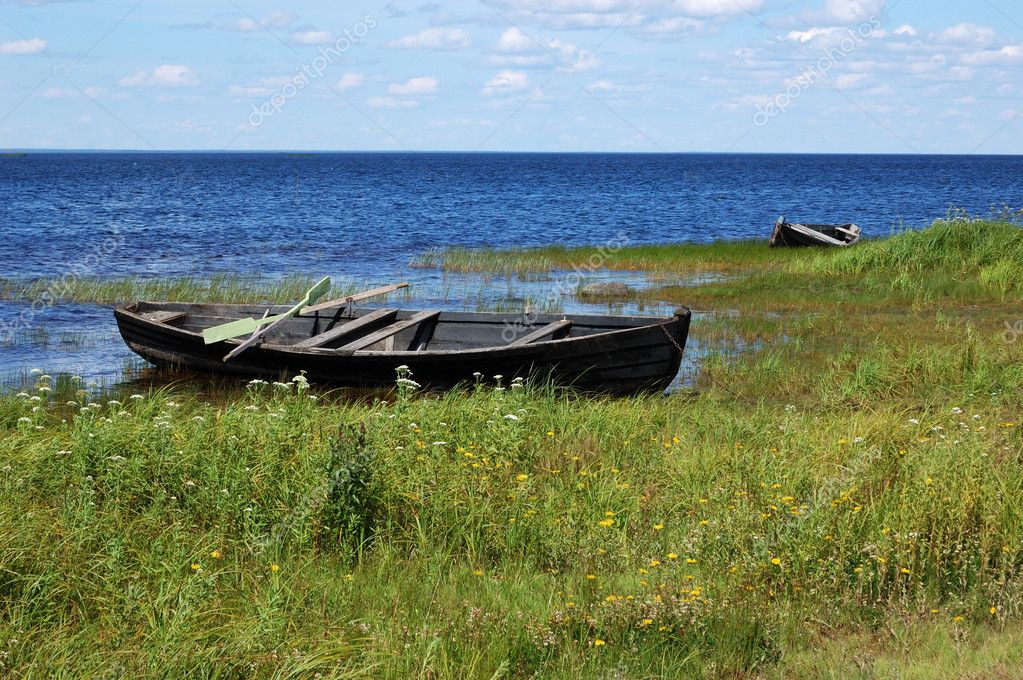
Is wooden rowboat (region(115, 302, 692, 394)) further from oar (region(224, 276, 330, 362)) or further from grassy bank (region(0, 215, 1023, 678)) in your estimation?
grassy bank (region(0, 215, 1023, 678))

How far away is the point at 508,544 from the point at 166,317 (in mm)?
9967

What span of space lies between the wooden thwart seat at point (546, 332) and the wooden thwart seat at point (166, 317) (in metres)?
5.40

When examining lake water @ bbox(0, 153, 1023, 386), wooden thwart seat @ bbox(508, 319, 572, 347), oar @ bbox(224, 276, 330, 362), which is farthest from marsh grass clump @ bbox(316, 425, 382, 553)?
lake water @ bbox(0, 153, 1023, 386)

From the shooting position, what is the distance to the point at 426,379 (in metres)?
11.4

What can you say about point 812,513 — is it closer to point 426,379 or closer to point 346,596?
point 346,596

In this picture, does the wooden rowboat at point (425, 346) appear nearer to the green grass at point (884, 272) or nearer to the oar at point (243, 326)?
the oar at point (243, 326)

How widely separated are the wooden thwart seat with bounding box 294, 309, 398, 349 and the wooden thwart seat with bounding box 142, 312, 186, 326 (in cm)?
224

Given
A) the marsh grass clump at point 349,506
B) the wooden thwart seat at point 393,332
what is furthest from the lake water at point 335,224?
the marsh grass clump at point 349,506

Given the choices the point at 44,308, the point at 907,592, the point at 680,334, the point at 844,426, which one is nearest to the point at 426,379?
the point at 680,334

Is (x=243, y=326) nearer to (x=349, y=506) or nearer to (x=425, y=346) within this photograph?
(x=425, y=346)

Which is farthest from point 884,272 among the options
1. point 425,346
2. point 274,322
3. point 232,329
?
point 232,329

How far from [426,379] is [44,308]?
456 inches

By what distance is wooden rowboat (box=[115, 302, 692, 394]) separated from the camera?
→ 11.1 m

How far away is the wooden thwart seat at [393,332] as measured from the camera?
1213 centimetres
